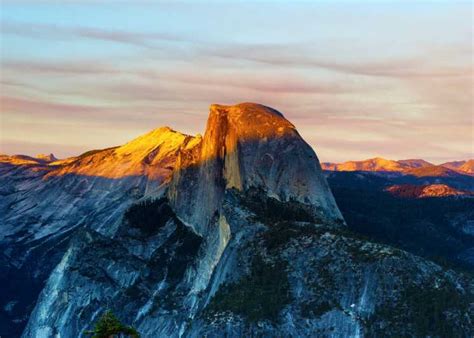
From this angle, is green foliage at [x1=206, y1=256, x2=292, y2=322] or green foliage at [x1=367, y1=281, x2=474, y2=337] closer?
green foliage at [x1=367, y1=281, x2=474, y2=337]

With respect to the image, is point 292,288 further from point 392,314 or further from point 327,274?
point 392,314

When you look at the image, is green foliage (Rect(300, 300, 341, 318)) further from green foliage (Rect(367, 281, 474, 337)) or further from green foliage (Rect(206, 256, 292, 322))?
green foliage (Rect(367, 281, 474, 337))

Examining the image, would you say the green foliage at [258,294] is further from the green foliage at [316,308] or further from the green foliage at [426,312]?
the green foliage at [426,312]

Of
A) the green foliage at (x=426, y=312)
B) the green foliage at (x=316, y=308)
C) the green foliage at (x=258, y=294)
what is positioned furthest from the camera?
the green foliage at (x=258, y=294)

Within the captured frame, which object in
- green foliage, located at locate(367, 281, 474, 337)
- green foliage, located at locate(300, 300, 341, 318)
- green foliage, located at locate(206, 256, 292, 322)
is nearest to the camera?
green foliage, located at locate(367, 281, 474, 337)

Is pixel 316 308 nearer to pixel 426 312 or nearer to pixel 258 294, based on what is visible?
pixel 258 294

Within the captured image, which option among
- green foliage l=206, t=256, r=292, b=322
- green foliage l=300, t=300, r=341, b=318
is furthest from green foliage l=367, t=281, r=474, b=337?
green foliage l=206, t=256, r=292, b=322

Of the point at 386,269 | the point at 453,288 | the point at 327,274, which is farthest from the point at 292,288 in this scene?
the point at 453,288

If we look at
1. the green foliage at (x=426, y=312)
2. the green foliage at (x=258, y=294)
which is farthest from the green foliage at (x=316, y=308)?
the green foliage at (x=426, y=312)
